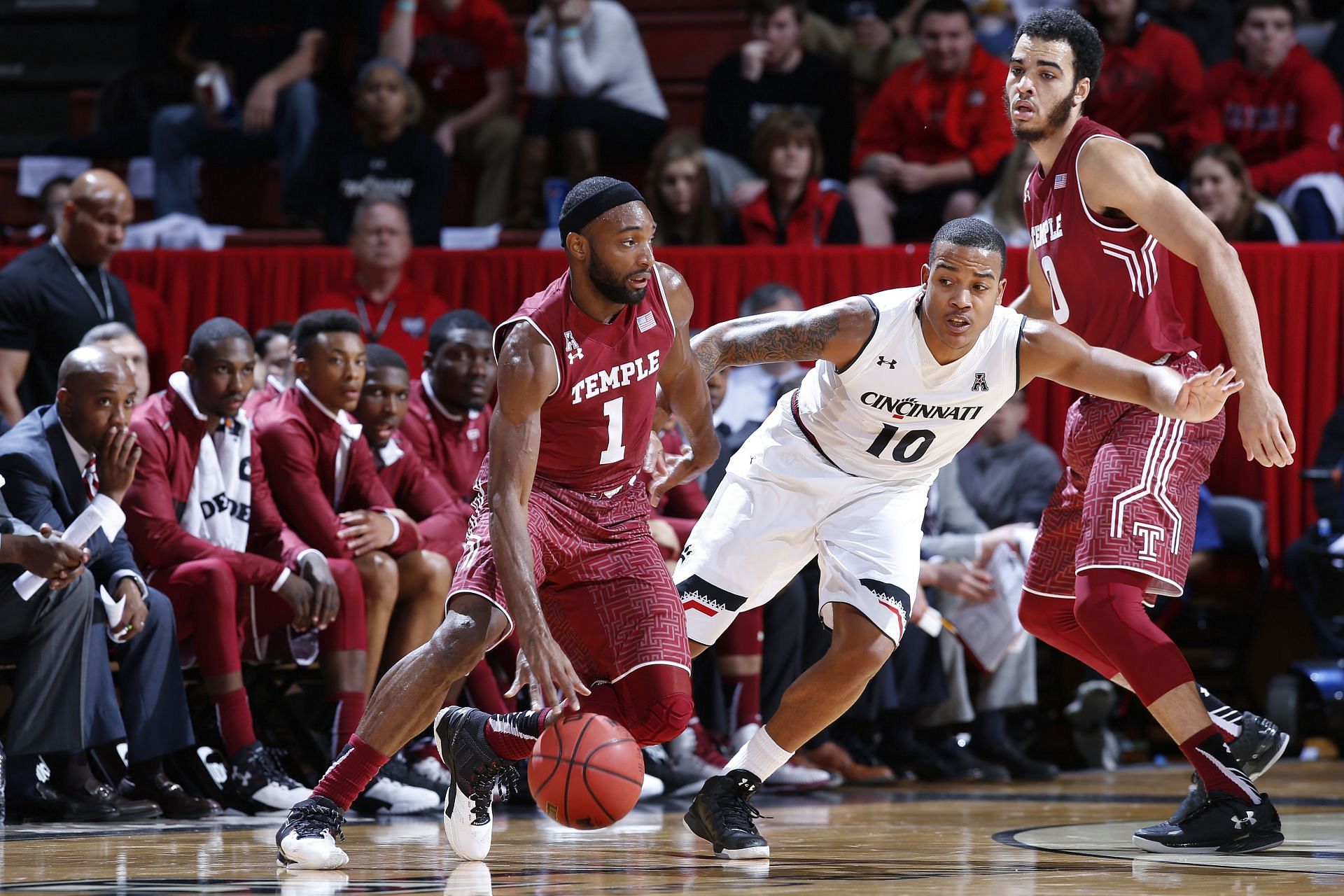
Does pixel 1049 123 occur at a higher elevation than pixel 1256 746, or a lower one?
higher

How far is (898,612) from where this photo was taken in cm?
438

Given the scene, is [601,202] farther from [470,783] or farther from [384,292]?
[384,292]

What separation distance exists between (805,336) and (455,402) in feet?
8.00

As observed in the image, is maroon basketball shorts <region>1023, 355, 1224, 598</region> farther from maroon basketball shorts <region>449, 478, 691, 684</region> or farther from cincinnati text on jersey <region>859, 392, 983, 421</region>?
maroon basketball shorts <region>449, 478, 691, 684</region>

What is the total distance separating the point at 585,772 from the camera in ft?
12.4

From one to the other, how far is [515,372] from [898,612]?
49.3 inches

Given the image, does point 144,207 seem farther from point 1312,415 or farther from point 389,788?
point 1312,415

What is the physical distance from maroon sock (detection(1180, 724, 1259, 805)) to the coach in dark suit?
10.2ft

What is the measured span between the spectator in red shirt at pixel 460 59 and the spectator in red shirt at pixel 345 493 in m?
3.47

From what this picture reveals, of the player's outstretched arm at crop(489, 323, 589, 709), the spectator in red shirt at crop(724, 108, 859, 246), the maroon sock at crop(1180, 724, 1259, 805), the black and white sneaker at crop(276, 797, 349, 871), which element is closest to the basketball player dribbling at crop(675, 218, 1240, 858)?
the player's outstretched arm at crop(489, 323, 589, 709)

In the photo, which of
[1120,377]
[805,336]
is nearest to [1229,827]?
[1120,377]

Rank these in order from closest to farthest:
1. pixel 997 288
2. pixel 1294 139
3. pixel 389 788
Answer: pixel 997 288 < pixel 389 788 < pixel 1294 139

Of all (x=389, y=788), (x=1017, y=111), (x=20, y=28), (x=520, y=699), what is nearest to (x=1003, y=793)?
(x=520, y=699)

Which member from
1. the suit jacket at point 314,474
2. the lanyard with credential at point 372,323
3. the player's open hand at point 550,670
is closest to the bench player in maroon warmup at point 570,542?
the player's open hand at point 550,670
